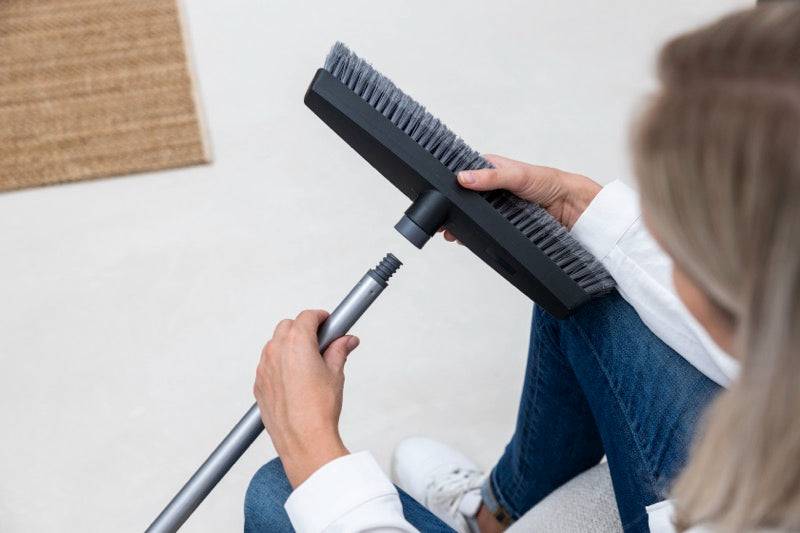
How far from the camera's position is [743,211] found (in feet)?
1.12

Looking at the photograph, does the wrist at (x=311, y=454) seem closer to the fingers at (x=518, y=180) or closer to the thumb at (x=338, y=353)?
the thumb at (x=338, y=353)

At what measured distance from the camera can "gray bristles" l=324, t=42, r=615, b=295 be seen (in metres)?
0.68

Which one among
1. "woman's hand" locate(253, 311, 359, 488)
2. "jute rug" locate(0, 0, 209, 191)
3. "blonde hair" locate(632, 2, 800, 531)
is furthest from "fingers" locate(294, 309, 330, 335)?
"jute rug" locate(0, 0, 209, 191)

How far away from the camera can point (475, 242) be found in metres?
0.71

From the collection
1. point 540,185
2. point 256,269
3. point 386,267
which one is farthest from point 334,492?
point 256,269

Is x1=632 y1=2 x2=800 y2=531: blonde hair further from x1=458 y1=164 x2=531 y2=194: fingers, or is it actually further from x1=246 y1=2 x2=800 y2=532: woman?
x1=458 y1=164 x2=531 y2=194: fingers

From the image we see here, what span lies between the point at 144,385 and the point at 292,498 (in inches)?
23.2

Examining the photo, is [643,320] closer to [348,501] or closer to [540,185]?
[540,185]

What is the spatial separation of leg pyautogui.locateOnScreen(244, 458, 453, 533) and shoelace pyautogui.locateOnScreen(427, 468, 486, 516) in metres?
0.29

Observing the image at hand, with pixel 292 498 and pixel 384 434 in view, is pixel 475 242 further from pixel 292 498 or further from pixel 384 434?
pixel 384 434

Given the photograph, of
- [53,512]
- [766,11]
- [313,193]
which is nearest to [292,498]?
[766,11]

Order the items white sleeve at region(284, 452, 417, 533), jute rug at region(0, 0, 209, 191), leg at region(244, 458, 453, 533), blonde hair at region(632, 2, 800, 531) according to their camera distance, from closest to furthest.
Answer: blonde hair at region(632, 2, 800, 531), white sleeve at region(284, 452, 417, 533), leg at region(244, 458, 453, 533), jute rug at region(0, 0, 209, 191)

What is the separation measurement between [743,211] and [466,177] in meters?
0.34

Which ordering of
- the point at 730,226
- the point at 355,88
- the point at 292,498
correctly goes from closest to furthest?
the point at 730,226, the point at 292,498, the point at 355,88
